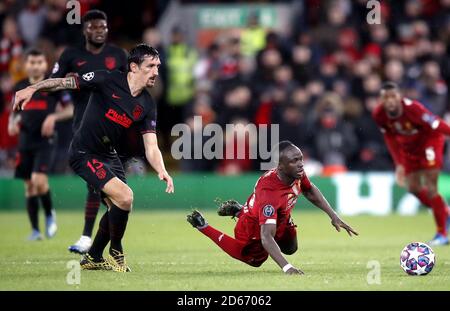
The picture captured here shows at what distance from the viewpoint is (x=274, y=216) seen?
9.63m

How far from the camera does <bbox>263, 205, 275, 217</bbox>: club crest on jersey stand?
9.62 meters

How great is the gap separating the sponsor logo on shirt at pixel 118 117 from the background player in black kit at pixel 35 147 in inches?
172

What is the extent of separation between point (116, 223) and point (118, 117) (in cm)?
104

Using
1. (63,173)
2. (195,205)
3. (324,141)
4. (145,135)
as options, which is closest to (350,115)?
(324,141)

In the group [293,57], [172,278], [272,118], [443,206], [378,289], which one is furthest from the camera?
[293,57]

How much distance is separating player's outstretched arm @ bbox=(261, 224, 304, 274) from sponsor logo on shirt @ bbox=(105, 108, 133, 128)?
1.73 metres

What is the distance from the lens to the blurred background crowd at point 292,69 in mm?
19688

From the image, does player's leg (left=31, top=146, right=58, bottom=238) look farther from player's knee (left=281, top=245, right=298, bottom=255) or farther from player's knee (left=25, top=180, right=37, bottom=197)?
player's knee (left=281, top=245, right=298, bottom=255)

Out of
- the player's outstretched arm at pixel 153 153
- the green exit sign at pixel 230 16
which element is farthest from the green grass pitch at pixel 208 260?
the green exit sign at pixel 230 16

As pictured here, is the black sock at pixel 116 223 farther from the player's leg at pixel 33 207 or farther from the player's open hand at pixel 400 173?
the player's open hand at pixel 400 173

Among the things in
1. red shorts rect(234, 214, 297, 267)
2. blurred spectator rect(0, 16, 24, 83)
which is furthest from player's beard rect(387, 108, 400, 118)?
blurred spectator rect(0, 16, 24, 83)

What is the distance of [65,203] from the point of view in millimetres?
19938

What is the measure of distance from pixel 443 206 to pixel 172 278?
583 cm

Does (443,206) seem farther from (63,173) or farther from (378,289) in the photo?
(63,173)
